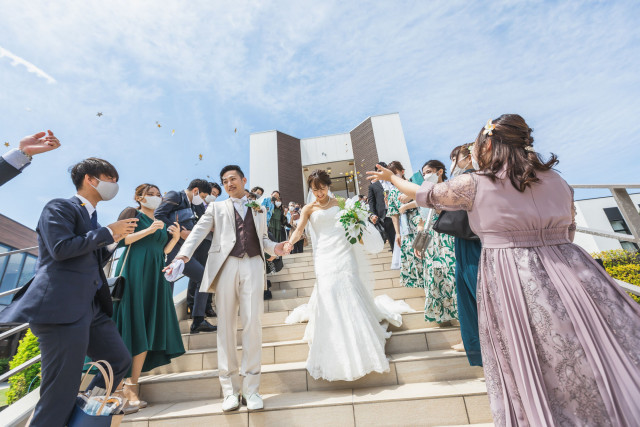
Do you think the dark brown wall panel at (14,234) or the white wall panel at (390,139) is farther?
the dark brown wall panel at (14,234)

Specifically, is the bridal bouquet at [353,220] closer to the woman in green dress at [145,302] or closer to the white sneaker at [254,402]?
the white sneaker at [254,402]

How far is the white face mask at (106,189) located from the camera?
2.01 m

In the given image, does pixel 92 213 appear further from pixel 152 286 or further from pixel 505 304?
pixel 505 304

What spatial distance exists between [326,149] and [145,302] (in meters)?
14.7

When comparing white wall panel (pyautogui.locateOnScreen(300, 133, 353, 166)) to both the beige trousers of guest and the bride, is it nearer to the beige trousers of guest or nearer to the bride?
the bride

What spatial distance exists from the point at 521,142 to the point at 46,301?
102 inches

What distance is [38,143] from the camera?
168 centimetres

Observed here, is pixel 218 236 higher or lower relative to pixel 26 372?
higher

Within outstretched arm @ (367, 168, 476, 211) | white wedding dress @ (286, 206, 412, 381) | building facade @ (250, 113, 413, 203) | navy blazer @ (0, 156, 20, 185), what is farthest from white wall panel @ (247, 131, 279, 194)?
outstretched arm @ (367, 168, 476, 211)

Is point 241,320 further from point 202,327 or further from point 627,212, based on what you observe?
point 627,212

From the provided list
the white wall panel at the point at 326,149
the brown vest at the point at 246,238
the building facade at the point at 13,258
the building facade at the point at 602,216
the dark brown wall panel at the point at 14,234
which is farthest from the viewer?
the building facade at the point at 602,216

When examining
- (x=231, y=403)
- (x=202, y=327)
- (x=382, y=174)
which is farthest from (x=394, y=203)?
(x=231, y=403)

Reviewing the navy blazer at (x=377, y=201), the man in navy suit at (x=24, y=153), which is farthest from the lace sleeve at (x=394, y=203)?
the man in navy suit at (x=24, y=153)

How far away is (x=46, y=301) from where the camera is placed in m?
1.57
